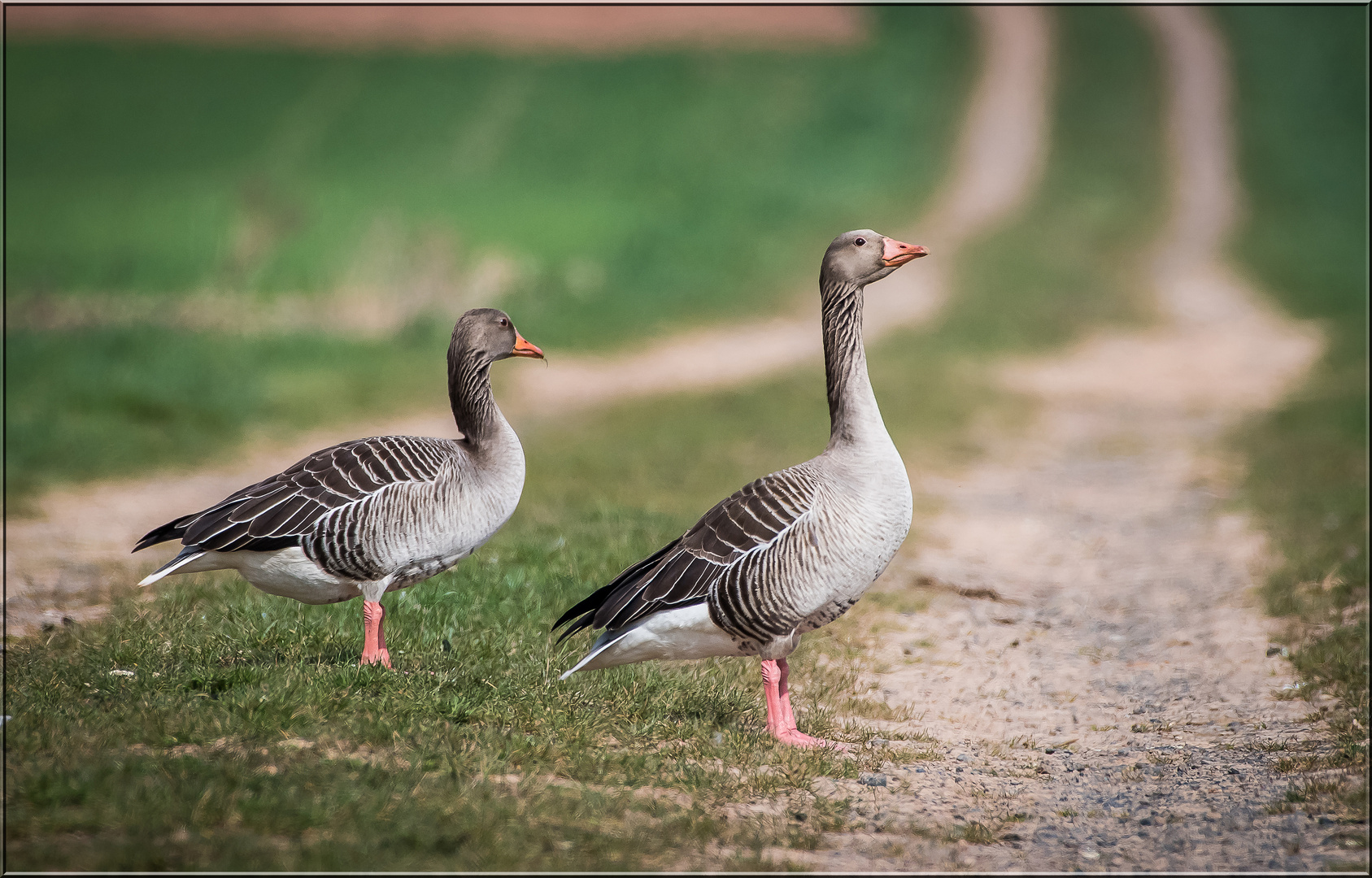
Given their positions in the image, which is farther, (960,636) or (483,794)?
(960,636)

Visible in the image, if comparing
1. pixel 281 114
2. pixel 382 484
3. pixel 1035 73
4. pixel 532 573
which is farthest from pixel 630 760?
pixel 1035 73

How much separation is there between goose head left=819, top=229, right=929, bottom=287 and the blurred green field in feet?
28.8

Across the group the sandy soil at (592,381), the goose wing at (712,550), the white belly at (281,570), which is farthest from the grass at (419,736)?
the sandy soil at (592,381)

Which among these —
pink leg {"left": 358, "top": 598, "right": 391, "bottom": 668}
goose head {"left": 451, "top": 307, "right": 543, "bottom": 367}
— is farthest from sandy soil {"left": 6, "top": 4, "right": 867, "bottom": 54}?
pink leg {"left": 358, "top": 598, "right": 391, "bottom": 668}

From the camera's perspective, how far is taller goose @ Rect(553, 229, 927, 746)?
18.2ft

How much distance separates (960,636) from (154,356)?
39.1 feet

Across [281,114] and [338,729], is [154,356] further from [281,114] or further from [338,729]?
[281,114]

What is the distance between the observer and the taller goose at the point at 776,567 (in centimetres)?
555

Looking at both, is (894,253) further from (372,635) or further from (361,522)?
(372,635)

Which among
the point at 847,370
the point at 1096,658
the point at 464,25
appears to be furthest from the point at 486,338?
the point at 464,25

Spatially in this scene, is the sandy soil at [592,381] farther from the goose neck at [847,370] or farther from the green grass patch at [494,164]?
the goose neck at [847,370]

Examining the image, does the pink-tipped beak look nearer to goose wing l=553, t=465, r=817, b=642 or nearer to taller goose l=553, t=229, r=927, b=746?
taller goose l=553, t=229, r=927, b=746

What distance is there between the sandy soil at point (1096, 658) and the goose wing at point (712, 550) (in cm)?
110

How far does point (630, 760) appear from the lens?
17.5 feet
